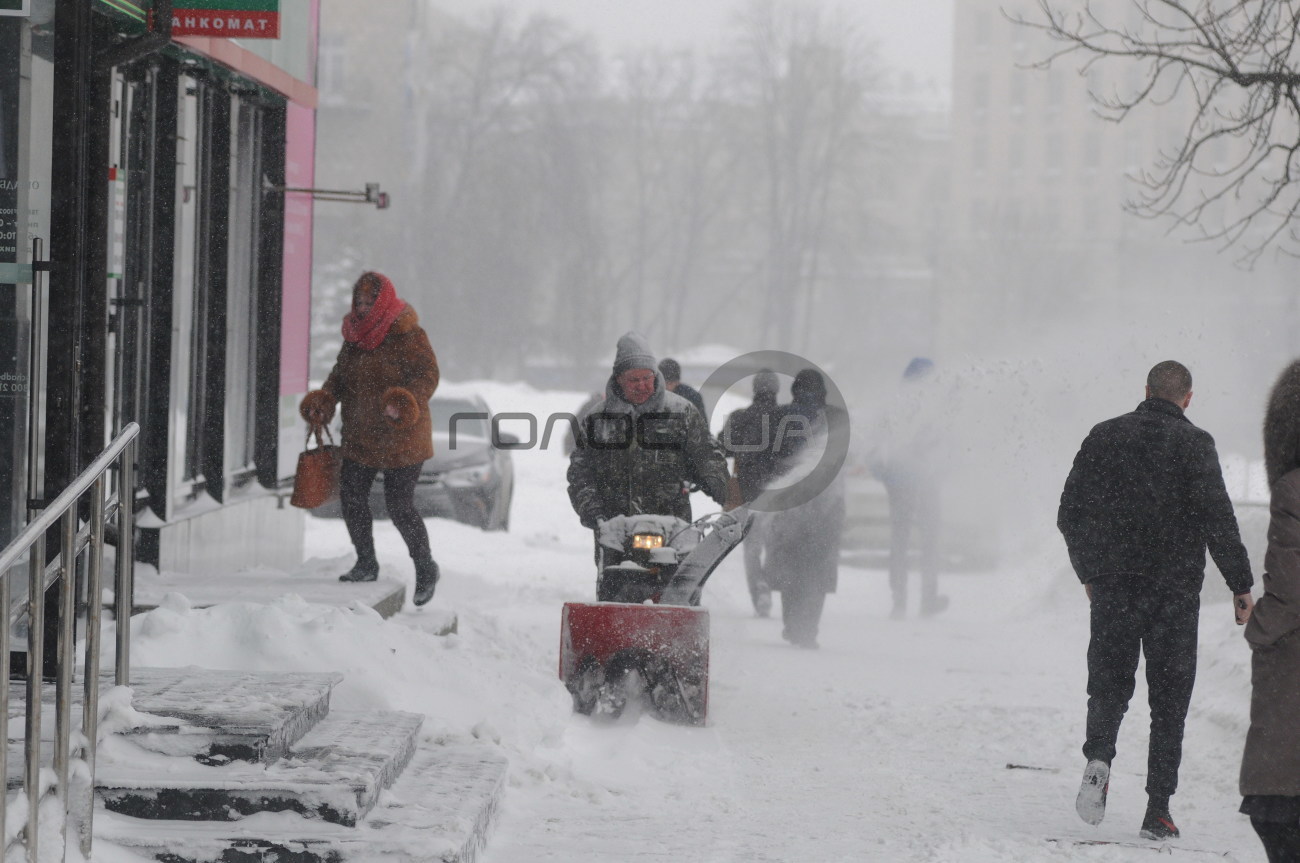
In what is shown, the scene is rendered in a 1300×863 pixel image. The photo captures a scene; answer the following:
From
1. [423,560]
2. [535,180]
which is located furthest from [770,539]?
[535,180]

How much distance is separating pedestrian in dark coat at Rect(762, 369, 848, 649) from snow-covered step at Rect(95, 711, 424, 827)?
623 centimetres

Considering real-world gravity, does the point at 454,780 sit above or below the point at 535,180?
below

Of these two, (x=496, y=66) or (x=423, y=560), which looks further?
(x=496, y=66)

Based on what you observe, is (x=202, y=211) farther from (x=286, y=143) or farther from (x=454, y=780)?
(x=454, y=780)

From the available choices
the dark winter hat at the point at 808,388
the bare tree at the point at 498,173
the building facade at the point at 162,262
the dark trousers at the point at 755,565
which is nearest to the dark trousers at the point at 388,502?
the building facade at the point at 162,262

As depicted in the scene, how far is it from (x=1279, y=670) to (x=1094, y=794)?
2014 mm

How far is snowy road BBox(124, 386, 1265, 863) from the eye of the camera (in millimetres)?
5418

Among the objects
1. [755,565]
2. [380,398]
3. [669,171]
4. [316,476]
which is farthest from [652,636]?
→ [669,171]

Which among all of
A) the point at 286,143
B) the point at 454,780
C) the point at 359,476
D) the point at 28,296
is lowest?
the point at 454,780

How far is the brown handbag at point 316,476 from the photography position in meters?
8.24

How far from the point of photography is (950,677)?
961 centimetres

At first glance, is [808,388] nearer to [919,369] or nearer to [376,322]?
[919,369]

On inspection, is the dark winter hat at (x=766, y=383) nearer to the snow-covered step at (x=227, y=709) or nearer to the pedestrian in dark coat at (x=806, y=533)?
the pedestrian in dark coat at (x=806, y=533)

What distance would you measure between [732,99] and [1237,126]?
161 ft
